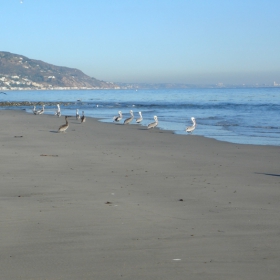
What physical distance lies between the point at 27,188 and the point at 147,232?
3.21 m

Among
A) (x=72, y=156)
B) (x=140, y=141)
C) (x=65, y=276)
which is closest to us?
(x=65, y=276)

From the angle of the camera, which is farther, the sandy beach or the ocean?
the ocean

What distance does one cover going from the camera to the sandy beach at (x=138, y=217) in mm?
4969

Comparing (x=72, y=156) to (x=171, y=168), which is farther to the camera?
(x=72, y=156)

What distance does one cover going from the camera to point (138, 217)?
22.5 feet

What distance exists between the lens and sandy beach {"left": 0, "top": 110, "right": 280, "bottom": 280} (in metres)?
4.97

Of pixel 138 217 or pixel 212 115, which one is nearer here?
pixel 138 217

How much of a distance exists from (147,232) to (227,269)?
145 centimetres

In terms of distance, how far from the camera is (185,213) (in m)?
7.11

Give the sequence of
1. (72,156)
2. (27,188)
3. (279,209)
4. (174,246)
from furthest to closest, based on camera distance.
→ (72,156) → (27,188) → (279,209) → (174,246)

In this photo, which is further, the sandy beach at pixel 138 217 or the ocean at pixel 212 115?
the ocean at pixel 212 115

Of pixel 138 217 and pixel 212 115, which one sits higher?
pixel 212 115

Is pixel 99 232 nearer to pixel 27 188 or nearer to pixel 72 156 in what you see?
pixel 27 188

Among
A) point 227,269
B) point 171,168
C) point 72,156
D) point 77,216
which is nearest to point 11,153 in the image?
point 72,156
